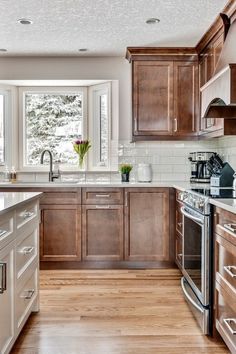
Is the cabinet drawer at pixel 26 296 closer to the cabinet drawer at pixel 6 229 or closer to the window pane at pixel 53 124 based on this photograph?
the cabinet drawer at pixel 6 229

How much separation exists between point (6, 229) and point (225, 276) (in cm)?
127

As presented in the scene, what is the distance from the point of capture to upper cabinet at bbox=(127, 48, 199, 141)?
165 inches

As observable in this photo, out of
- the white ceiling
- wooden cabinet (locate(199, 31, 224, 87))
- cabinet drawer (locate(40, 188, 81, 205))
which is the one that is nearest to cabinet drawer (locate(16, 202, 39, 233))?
cabinet drawer (locate(40, 188, 81, 205))

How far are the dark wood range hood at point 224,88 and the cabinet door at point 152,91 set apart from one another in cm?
109

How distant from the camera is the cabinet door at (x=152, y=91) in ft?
13.8

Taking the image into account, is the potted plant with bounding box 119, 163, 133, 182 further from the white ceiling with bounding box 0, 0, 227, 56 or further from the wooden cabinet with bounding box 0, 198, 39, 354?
the wooden cabinet with bounding box 0, 198, 39, 354

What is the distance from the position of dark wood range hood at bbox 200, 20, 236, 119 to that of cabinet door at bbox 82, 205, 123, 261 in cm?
149

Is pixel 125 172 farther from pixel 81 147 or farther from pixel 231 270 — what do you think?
pixel 231 270

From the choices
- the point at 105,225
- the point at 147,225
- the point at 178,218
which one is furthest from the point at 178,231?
the point at 105,225

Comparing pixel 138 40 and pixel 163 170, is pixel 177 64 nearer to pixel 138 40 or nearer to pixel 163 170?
pixel 138 40

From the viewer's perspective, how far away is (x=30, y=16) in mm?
3314

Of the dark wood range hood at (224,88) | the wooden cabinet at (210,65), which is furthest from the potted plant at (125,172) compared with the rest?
the dark wood range hood at (224,88)

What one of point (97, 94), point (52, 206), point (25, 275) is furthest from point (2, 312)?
point (97, 94)

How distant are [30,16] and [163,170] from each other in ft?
7.56
